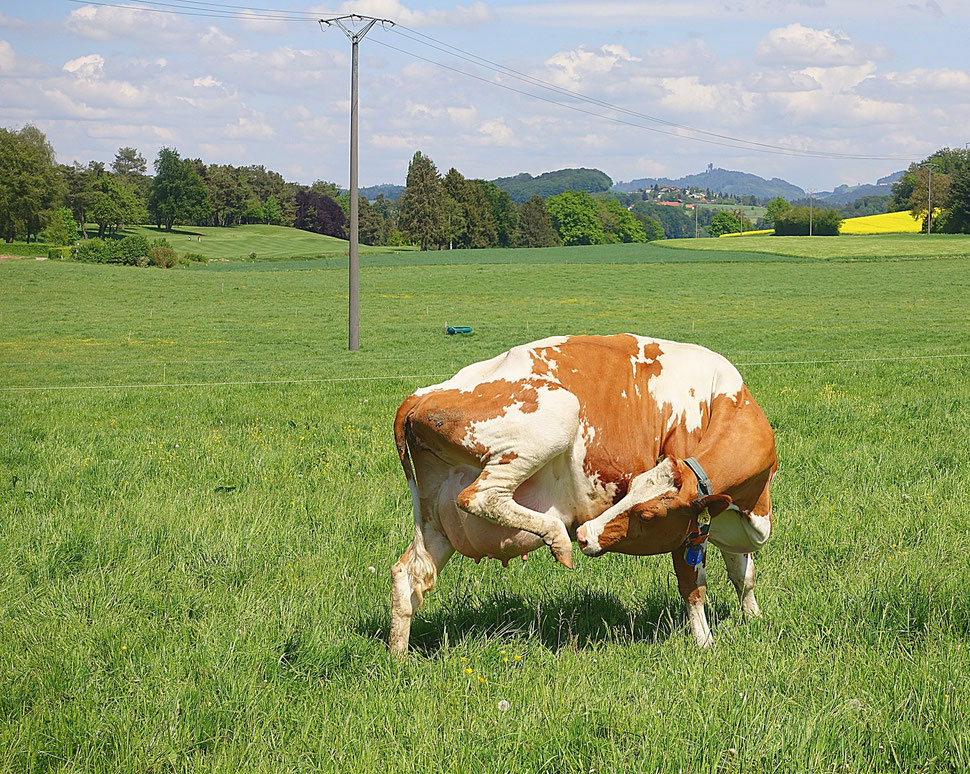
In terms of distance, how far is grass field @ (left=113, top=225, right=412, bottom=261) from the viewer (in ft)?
389

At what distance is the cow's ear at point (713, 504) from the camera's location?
4625mm

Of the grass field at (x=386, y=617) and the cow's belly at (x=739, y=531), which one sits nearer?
the grass field at (x=386, y=617)

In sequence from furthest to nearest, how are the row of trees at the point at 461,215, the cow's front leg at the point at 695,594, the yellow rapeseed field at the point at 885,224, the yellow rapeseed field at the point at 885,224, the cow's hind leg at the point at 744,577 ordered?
the yellow rapeseed field at the point at 885,224, the yellow rapeseed field at the point at 885,224, the row of trees at the point at 461,215, the cow's hind leg at the point at 744,577, the cow's front leg at the point at 695,594

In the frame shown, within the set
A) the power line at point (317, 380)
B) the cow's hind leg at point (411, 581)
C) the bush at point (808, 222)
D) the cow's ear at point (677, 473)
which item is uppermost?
the bush at point (808, 222)

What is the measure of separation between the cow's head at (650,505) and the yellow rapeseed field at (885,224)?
5572 inches

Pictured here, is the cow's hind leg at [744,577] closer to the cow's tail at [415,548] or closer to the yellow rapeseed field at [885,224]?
the cow's tail at [415,548]

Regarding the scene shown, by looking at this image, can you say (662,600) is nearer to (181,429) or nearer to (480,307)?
(181,429)

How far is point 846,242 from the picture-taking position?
96125 mm

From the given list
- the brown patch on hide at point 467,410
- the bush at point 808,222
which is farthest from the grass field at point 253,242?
the brown patch on hide at point 467,410

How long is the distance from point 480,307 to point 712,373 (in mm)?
42794

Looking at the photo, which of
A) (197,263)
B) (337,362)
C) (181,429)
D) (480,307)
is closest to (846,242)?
(480,307)

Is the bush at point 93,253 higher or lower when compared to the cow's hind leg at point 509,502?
higher

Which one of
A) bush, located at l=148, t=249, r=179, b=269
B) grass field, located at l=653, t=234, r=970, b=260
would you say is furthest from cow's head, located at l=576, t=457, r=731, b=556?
bush, located at l=148, t=249, r=179, b=269

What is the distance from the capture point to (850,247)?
3524 inches
